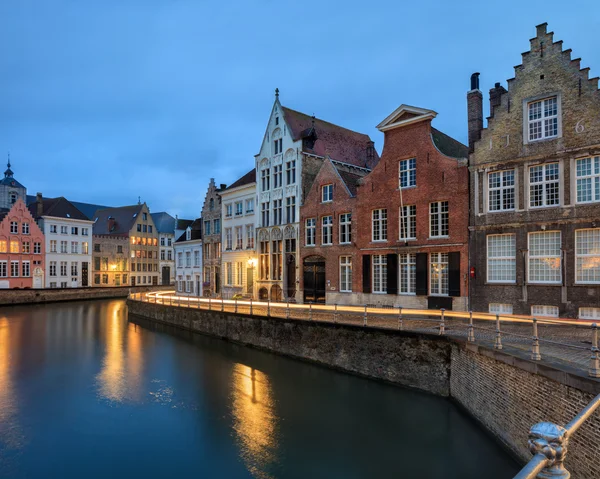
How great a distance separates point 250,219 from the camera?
125ft

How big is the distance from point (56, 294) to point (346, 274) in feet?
141

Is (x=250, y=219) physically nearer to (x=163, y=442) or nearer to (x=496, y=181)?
(x=496, y=181)

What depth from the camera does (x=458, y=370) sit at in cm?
1405

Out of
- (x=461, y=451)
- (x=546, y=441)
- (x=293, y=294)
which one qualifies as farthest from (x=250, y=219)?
(x=546, y=441)

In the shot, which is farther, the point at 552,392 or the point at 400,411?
the point at 400,411

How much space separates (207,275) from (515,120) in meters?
32.8

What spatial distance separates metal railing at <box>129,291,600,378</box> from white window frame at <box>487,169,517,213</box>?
5422 mm

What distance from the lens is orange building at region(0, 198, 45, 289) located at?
54.3m

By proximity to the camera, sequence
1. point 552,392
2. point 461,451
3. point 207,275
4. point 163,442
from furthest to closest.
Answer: point 207,275
point 163,442
point 461,451
point 552,392

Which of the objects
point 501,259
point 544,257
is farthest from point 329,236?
point 544,257

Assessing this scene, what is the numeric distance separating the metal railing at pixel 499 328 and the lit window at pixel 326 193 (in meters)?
8.31

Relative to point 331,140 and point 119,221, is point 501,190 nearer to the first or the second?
point 331,140

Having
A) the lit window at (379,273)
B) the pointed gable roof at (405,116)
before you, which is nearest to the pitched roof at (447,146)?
the pointed gable roof at (405,116)

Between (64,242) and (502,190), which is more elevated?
(502,190)
